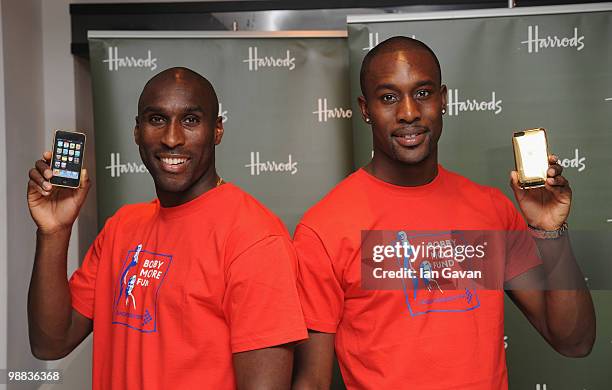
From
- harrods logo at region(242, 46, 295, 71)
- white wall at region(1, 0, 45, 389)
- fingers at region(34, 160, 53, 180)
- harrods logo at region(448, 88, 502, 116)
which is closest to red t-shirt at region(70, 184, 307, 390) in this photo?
fingers at region(34, 160, 53, 180)

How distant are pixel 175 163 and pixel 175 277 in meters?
0.23

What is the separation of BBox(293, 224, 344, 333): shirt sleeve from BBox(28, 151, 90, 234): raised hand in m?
0.50

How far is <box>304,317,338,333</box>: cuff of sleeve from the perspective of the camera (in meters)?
1.48

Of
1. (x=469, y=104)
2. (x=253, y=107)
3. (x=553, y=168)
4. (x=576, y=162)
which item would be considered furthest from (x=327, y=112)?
(x=553, y=168)

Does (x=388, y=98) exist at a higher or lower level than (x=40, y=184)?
higher

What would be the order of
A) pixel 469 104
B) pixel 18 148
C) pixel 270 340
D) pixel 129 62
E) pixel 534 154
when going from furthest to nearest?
pixel 129 62, pixel 469 104, pixel 18 148, pixel 534 154, pixel 270 340

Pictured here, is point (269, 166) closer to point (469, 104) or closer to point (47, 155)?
point (469, 104)

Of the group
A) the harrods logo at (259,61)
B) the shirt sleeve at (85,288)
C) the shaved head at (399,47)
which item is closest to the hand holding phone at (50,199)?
the shirt sleeve at (85,288)

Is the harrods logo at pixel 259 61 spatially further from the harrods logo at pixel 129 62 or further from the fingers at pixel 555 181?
the fingers at pixel 555 181

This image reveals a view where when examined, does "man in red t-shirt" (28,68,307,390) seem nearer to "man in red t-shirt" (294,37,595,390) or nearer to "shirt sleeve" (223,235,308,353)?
"shirt sleeve" (223,235,308,353)

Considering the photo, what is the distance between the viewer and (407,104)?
1.53 meters

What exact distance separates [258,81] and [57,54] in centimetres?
93

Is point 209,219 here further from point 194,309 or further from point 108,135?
point 108,135

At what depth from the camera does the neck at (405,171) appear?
5.22 feet
